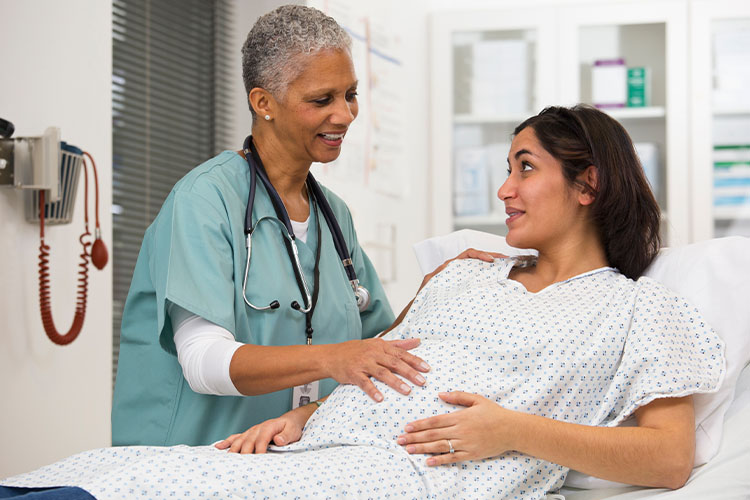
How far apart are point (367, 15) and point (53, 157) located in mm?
1531

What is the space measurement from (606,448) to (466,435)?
0.21 m

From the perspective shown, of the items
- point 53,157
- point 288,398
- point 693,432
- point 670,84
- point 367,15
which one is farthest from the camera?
point 670,84

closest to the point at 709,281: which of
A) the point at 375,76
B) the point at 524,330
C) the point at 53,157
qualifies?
the point at 524,330

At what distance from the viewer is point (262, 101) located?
166 cm

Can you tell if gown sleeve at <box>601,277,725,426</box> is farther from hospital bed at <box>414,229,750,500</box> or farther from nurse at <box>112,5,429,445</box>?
nurse at <box>112,5,429,445</box>

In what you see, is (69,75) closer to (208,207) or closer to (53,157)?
(53,157)

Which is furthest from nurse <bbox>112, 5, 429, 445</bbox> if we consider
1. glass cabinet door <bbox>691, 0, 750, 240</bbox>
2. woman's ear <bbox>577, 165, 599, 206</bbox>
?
glass cabinet door <bbox>691, 0, 750, 240</bbox>

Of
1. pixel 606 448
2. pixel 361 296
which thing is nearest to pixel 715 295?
pixel 606 448

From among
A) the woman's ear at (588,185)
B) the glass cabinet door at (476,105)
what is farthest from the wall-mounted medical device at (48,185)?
the glass cabinet door at (476,105)

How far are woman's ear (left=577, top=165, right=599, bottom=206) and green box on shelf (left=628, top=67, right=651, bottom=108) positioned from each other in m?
2.24

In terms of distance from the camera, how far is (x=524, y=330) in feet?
4.69

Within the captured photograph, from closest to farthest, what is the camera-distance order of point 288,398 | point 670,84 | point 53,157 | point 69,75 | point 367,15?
point 288,398 < point 53,157 < point 69,75 < point 367,15 < point 670,84

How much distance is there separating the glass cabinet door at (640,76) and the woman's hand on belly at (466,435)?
2.58m

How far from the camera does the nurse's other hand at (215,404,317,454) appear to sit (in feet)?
4.38
